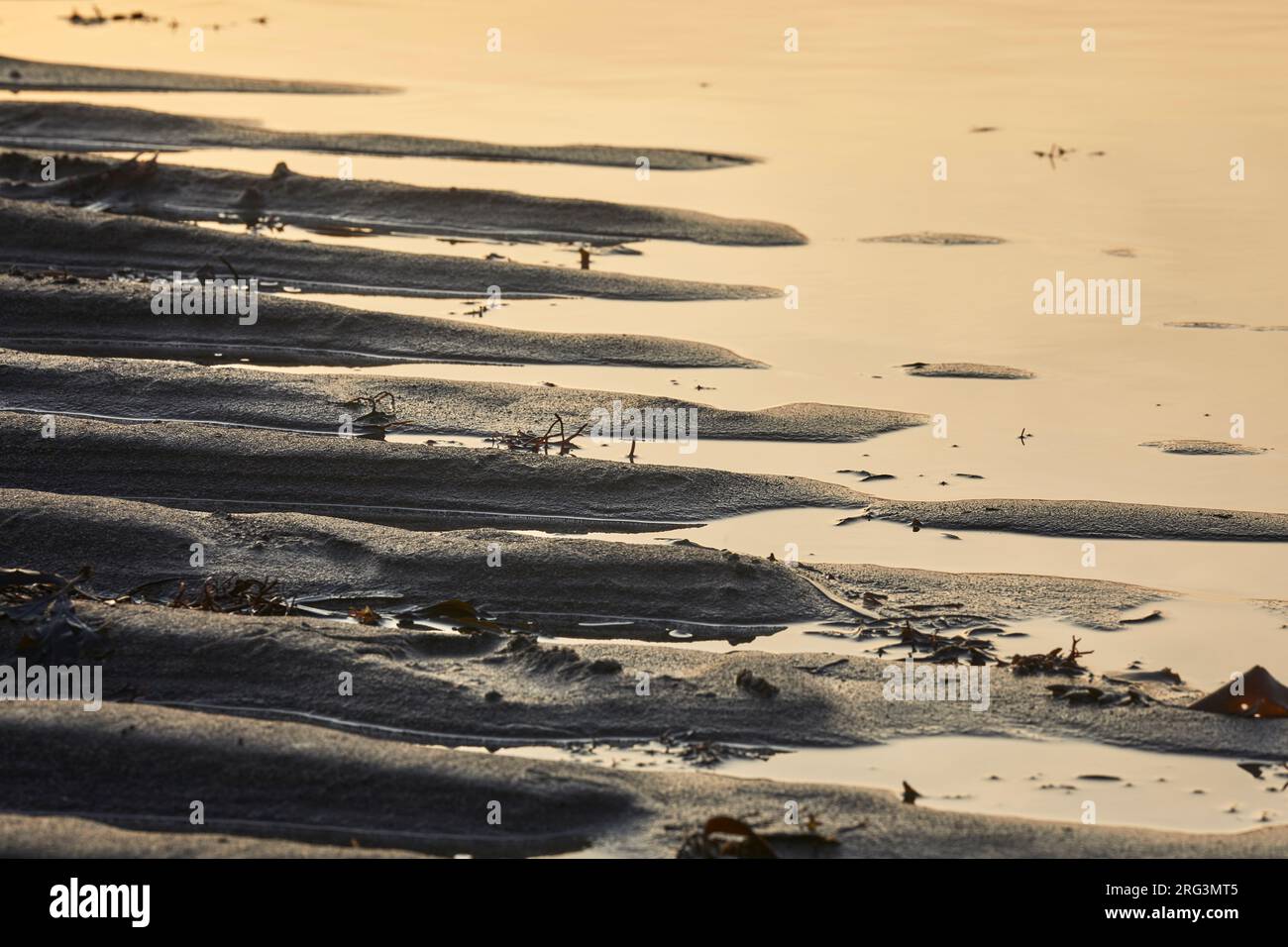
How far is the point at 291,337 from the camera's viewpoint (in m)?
9.93

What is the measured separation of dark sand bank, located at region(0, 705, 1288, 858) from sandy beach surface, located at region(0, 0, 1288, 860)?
0.01m

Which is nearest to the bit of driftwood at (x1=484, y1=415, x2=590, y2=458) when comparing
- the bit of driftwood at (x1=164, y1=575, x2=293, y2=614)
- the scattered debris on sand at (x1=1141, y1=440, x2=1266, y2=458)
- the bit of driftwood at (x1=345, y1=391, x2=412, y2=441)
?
the bit of driftwood at (x1=345, y1=391, x2=412, y2=441)

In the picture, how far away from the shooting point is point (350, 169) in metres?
14.7

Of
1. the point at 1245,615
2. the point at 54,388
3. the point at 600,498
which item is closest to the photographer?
the point at 1245,615

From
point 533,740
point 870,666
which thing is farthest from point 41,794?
point 870,666

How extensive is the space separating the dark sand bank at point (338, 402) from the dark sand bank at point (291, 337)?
0.81 meters

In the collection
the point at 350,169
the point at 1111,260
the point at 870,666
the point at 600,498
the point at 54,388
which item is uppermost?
the point at 350,169

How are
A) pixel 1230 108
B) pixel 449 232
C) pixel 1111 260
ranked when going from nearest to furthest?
pixel 1111 260 < pixel 449 232 < pixel 1230 108

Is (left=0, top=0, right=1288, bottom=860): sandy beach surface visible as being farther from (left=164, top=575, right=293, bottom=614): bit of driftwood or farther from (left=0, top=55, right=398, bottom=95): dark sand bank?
(left=0, top=55, right=398, bottom=95): dark sand bank

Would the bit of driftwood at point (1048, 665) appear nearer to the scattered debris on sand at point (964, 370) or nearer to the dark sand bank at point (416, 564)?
the dark sand bank at point (416, 564)

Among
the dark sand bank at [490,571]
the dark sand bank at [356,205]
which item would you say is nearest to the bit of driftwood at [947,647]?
the dark sand bank at [490,571]

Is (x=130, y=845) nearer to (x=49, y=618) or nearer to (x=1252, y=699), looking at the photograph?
(x=49, y=618)

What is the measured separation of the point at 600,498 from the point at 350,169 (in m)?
8.15

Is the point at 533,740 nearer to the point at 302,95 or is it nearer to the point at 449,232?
the point at 449,232
